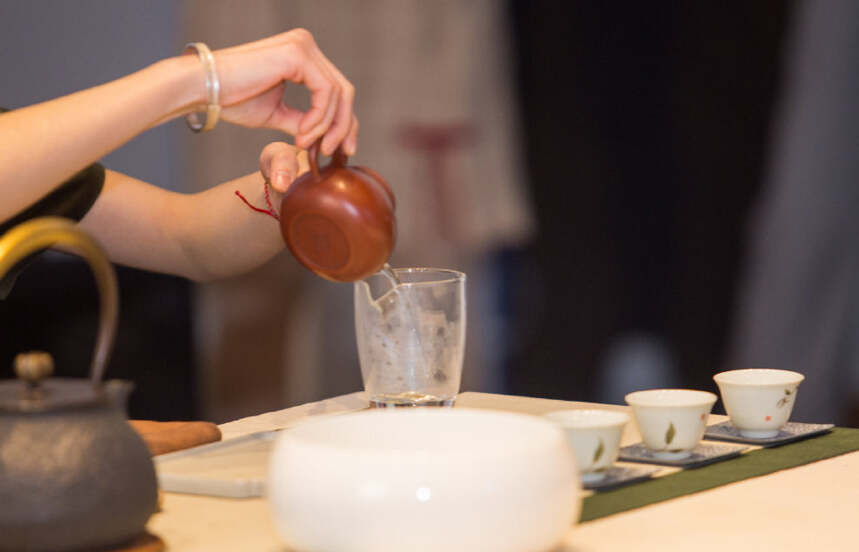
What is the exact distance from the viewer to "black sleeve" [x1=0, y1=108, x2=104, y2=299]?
1.65m

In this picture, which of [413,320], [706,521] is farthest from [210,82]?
[706,521]

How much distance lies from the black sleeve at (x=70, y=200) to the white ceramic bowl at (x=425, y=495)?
1008 millimetres

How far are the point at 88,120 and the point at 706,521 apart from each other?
0.77 m

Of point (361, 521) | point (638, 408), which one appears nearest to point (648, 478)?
point (638, 408)

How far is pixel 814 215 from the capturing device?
3.20 metres

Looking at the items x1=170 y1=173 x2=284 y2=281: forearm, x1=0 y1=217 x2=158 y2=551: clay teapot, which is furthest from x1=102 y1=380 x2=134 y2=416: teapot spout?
x1=170 y1=173 x2=284 y2=281: forearm

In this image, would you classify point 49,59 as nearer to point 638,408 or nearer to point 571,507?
point 638,408

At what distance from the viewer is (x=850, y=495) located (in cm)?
98

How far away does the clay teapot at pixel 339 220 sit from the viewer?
3.87ft

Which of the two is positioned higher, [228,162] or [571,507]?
[228,162]

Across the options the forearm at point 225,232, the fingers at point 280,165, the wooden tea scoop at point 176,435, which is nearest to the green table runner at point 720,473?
the wooden tea scoop at point 176,435

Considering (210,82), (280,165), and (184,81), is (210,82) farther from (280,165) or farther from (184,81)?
(280,165)

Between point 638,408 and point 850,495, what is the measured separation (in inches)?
7.9

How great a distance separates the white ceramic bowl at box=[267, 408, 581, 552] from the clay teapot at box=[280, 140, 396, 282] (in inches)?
17.3
